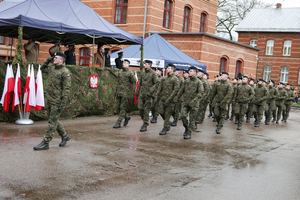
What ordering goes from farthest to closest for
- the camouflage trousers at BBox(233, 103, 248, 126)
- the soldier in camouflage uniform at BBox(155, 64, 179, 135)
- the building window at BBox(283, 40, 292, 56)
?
1. the building window at BBox(283, 40, 292, 56)
2. the camouflage trousers at BBox(233, 103, 248, 126)
3. the soldier in camouflage uniform at BBox(155, 64, 179, 135)

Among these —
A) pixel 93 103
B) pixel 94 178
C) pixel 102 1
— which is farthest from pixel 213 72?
pixel 94 178

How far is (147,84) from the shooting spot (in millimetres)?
10828

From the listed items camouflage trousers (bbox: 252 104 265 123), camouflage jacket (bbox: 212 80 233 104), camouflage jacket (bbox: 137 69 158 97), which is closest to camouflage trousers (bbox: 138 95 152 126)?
camouflage jacket (bbox: 137 69 158 97)

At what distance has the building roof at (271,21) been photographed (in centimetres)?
4341

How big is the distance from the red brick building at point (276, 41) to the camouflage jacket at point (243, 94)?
2933 centimetres

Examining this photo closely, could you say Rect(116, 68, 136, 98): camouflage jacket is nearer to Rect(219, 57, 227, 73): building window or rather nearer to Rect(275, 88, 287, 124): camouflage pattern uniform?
Rect(275, 88, 287, 124): camouflage pattern uniform

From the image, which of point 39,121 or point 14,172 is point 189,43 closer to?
point 39,121

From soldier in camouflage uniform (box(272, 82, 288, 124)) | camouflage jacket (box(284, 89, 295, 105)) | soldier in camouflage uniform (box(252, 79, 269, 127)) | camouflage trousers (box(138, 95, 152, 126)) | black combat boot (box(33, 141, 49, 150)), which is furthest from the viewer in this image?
camouflage jacket (box(284, 89, 295, 105))

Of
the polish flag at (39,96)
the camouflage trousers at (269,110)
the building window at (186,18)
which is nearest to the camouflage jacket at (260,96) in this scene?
the camouflage trousers at (269,110)

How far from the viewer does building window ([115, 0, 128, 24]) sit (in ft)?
83.9

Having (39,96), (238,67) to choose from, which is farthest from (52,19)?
(238,67)

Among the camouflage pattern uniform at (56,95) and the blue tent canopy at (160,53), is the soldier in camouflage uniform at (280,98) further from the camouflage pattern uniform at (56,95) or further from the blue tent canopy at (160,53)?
the camouflage pattern uniform at (56,95)

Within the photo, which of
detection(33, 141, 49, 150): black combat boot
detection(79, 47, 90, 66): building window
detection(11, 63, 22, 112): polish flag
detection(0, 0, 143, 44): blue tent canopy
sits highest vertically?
detection(0, 0, 143, 44): blue tent canopy

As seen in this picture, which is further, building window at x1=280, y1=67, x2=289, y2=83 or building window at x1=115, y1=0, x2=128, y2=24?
building window at x1=280, y1=67, x2=289, y2=83
